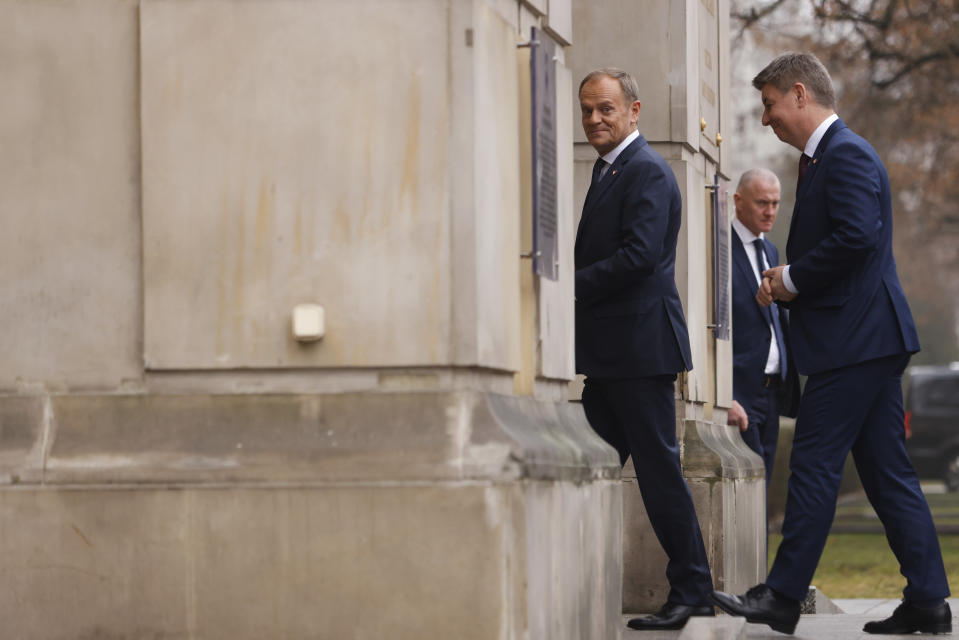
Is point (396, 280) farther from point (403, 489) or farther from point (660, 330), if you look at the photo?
point (660, 330)

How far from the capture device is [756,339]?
936 centimetres

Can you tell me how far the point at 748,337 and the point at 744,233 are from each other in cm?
61

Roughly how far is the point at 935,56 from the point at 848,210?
13235 millimetres

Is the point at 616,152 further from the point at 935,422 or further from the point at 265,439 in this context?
the point at 935,422

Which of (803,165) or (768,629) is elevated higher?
(803,165)

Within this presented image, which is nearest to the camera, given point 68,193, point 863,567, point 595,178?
point 68,193

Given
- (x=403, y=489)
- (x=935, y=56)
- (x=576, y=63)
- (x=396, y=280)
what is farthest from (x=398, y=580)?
(x=935, y=56)

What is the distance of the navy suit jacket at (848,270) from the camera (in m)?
6.47

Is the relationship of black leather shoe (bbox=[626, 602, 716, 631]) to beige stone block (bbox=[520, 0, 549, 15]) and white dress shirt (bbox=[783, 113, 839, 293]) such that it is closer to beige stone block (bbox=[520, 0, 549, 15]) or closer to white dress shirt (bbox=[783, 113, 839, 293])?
white dress shirt (bbox=[783, 113, 839, 293])

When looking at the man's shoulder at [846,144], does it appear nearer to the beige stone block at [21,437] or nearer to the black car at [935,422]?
the beige stone block at [21,437]

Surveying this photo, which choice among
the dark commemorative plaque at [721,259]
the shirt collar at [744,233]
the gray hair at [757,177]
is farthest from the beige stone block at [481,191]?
the shirt collar at [744,233]

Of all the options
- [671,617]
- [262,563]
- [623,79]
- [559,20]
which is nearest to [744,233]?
[623,79]

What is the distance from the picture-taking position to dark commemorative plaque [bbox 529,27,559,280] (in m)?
5.33

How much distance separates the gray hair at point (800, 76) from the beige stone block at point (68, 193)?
271 cm
